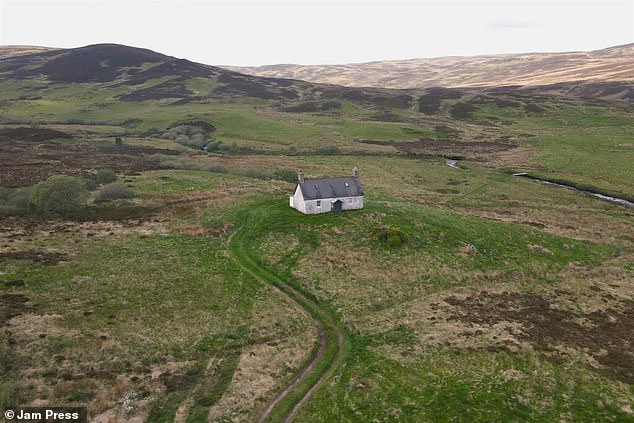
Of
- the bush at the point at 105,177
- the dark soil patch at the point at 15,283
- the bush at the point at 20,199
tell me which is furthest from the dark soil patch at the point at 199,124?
the dark soil patch at the point at 15,283

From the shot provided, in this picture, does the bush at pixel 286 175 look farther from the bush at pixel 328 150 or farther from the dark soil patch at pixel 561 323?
the dark soil patch at pixel 561 323

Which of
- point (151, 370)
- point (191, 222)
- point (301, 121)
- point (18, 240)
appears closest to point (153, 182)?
point (191, 222)

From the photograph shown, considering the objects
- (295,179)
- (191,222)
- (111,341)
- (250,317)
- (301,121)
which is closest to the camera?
(111,341)

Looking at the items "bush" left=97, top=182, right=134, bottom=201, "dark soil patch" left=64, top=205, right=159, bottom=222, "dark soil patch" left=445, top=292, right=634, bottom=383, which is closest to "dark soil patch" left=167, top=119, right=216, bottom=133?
"bush" left=97, top=182, right=134, bottom=201

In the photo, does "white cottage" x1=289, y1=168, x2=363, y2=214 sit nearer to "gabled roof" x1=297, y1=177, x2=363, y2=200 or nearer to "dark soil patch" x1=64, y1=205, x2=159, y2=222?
"gabled roof" x1=297, y1=177, x2=363, y2=200

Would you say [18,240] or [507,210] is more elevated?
[18,240]

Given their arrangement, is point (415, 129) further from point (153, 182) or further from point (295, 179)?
point (153, 182)

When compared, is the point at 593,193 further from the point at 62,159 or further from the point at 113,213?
the point at 62,159
